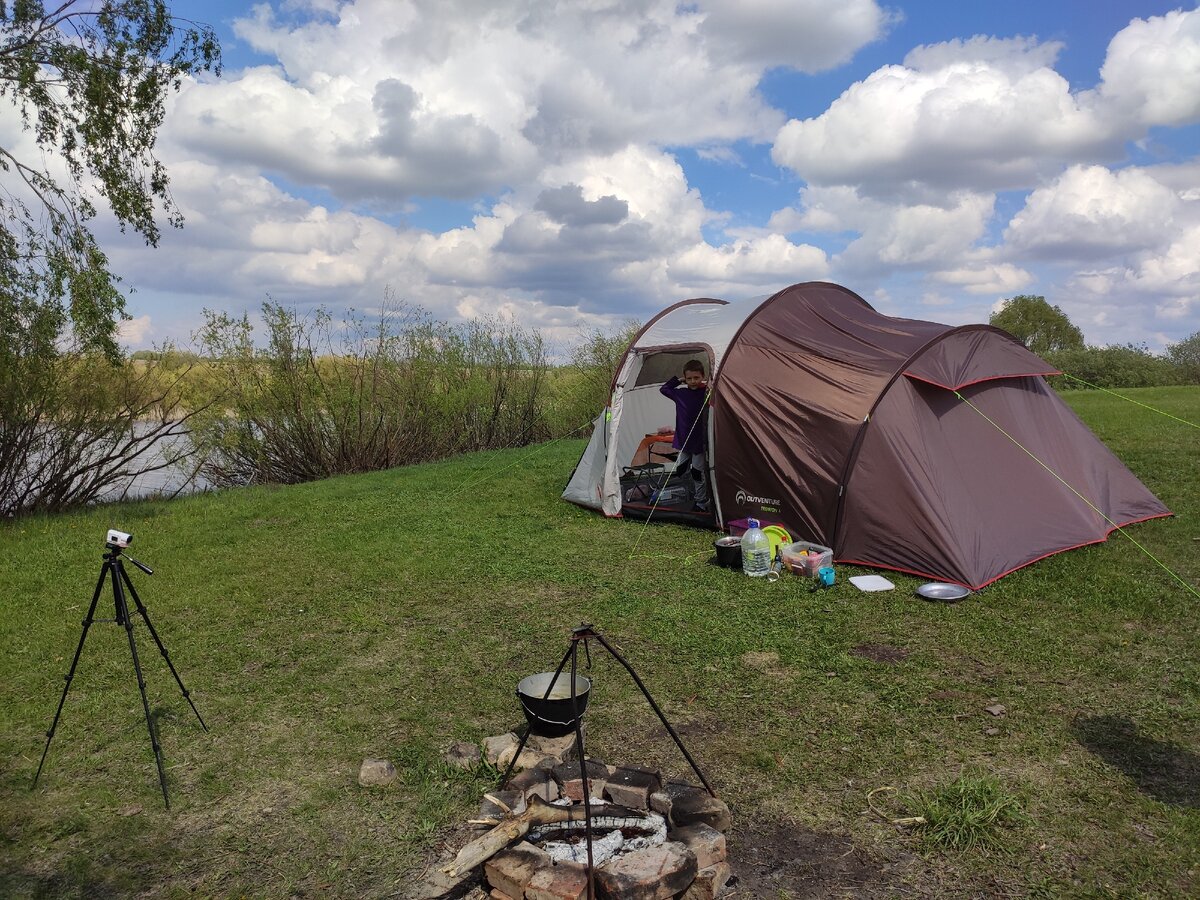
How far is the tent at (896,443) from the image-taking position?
19.8ft

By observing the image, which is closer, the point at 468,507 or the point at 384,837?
the point at 384,837

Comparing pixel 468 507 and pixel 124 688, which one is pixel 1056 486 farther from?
pixel 124 688

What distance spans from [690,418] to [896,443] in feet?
7.35

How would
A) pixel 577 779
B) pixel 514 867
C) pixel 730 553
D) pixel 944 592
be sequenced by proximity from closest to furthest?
pixel 514 867 < pixel 577 779 < pixel 944 592 < pixel 730 553

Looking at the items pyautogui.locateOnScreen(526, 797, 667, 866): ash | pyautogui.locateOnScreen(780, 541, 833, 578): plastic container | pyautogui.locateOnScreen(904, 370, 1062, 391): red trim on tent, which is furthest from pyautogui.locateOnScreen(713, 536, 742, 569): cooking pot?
pyautogui.locateOnScreen(526, 797, 667, 866): ash

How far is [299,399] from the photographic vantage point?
1280cm

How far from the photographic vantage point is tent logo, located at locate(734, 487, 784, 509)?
22.5 feet

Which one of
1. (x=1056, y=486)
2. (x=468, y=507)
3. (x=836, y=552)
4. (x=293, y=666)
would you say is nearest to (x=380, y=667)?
(x=293, y=666)

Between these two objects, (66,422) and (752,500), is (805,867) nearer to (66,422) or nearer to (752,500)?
(752,500)

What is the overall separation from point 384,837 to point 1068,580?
496cm

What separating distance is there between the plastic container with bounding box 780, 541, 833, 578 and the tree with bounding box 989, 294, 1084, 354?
3202 cm

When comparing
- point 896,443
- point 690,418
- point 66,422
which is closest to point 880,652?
point 896,443

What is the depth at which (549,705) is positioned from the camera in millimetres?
3287

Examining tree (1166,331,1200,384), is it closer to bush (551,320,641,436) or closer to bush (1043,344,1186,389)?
bush (1043,344,1186,389)
